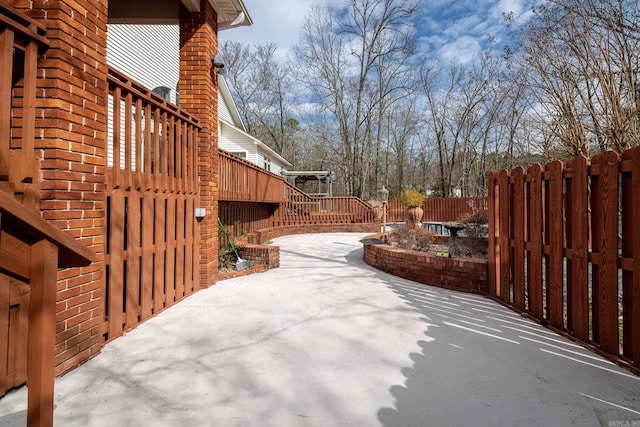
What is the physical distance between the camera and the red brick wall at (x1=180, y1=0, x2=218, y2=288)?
16.2ft

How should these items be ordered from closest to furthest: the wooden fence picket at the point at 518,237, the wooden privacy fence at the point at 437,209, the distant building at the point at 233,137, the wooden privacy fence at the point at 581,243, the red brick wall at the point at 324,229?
the wooden privacy fence at the point at 581,243 → the wooden fence picket at the point at 518,237 → the red brick wall at the point at 324,229 → the distant building at the point at 233,137 → the wooden privacy fence at the point at 437,209

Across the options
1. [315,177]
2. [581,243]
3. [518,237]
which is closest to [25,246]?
[581,243]

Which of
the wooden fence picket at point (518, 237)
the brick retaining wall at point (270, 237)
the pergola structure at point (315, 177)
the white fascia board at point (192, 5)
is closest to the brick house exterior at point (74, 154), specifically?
the white fascia board at point (192, 5)

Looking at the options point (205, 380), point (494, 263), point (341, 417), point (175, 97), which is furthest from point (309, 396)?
point (175, 97)

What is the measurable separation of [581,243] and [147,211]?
14.1ft

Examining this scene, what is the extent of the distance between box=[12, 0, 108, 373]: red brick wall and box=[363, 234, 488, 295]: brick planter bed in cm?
448

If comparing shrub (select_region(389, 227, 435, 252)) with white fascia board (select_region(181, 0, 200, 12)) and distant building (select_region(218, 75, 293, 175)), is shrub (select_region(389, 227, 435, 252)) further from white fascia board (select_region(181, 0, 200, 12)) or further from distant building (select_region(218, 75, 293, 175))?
distant building (select_region(218, 75, 293, 175))

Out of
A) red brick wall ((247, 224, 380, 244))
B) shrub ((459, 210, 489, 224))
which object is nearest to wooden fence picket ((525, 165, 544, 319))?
shrub ((459, 210, 489, 224))

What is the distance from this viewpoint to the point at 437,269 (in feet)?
17.0

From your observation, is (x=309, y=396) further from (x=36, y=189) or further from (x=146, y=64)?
(x=146, y=64)

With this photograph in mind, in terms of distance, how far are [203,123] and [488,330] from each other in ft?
15.5

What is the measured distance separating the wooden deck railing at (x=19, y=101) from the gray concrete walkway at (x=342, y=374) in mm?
1430

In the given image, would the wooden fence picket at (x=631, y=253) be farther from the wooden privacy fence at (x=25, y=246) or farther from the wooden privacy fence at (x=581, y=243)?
the wooden privacy fence at (x=25, y=246)

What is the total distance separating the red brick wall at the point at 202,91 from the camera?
16.2 ft
